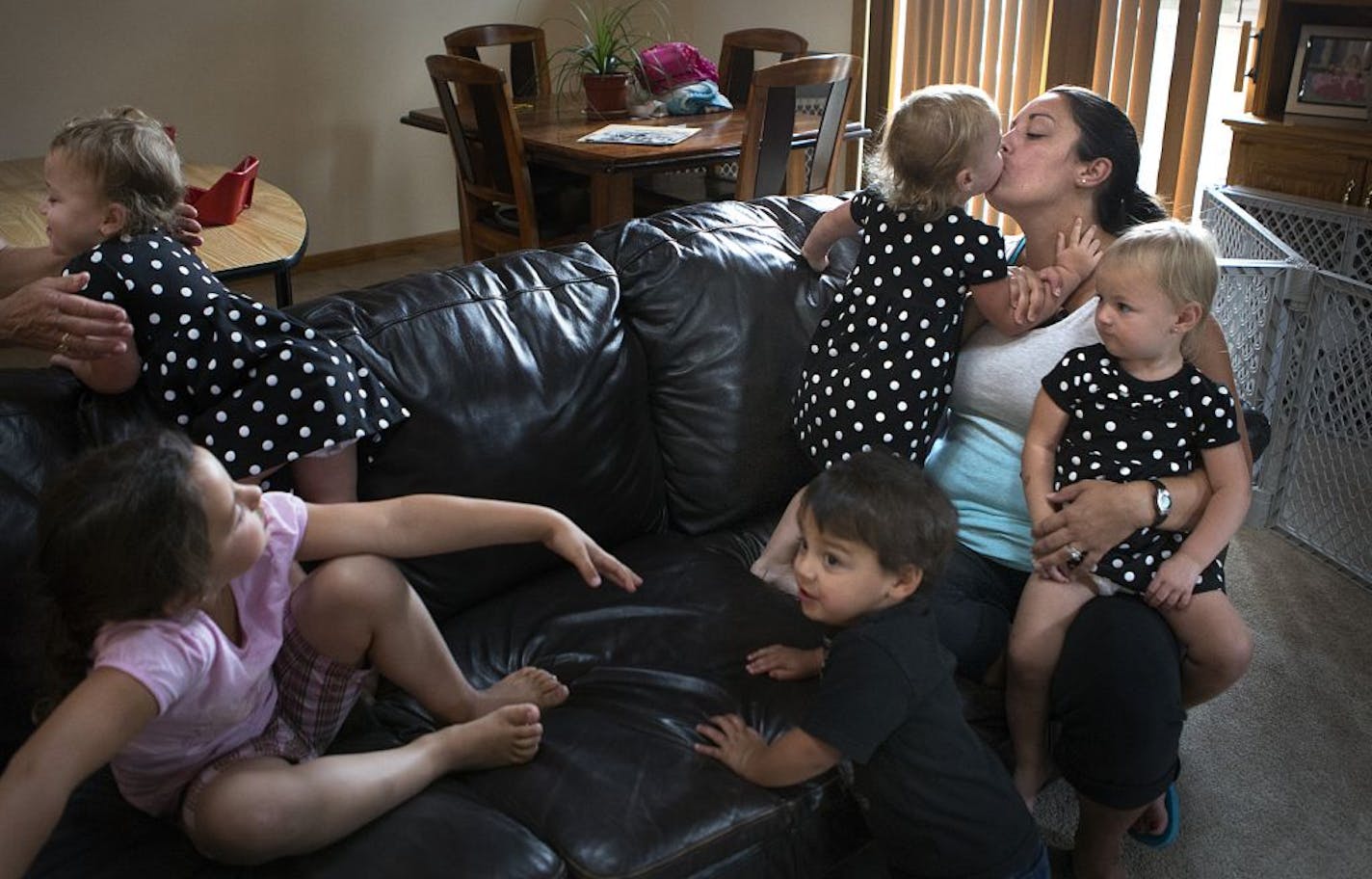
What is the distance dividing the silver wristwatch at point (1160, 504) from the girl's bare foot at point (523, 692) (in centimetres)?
91

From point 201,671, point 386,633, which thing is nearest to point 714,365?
point 386,633

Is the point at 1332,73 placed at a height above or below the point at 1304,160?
above

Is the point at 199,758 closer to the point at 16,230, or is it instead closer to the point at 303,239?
the point at 303,239

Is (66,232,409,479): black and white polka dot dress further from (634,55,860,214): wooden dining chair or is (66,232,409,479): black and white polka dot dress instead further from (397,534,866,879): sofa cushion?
(634,55,860,214): wooden dining chair

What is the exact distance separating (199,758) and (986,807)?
97 cm

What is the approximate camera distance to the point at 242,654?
1.45 meters

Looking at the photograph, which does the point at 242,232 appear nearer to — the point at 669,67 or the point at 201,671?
the point at 201,671

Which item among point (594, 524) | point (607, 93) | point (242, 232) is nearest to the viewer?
point (594, 524)

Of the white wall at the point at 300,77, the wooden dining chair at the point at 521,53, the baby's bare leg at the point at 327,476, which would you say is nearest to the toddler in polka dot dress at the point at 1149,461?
the baby's bare leg at the point at 327,476

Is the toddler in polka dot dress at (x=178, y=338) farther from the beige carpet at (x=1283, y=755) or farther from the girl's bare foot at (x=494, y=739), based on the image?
the beige carpet at (x=1283, y=755)

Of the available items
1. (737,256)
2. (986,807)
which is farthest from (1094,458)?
(737,256)

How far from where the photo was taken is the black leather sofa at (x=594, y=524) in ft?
4.78

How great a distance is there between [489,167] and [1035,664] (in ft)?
8.64

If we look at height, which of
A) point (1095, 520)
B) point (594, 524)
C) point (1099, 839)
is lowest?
point (1099, 839)
